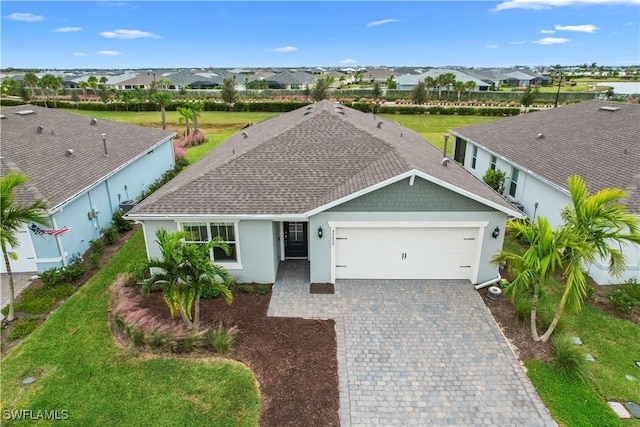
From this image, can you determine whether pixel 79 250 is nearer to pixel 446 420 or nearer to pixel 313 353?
pixel 313 353

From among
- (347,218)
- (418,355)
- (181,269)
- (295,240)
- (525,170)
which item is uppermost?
(525,170)

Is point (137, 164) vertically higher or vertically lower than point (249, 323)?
higher

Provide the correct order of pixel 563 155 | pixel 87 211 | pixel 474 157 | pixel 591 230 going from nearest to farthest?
pixel 591 230 < pixel 87 211 < pixel 563 155 < pixel 474 157

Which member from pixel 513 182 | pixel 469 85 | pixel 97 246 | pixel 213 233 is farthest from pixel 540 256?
pixel 469 85

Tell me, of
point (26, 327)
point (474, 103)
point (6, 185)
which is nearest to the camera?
point (6, 185)

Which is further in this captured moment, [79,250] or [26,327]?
[79,250]

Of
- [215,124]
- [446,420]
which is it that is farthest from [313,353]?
[215,124]

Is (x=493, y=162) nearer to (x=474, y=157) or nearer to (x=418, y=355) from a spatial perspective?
(x=474, y=157)
